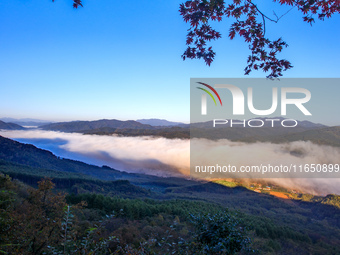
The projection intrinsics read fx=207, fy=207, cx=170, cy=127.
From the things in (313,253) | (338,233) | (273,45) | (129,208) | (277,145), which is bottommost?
(338,233)

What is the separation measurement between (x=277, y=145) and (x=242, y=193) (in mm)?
61367

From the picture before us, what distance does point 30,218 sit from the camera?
13.9 feet

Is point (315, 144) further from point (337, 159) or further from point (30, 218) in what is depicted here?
point (30, 218)

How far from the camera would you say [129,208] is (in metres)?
26.1

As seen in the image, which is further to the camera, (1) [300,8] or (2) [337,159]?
(2) [337,159]

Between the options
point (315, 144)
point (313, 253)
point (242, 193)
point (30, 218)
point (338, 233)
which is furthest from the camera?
point (242, 193)

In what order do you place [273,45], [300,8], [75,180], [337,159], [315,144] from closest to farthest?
[300,8]
[273,45]
[337,159]
[315,144]
[75,180]

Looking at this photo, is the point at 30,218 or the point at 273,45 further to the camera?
the point at 30,218

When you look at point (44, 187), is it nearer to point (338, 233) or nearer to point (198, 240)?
point (198, 240)

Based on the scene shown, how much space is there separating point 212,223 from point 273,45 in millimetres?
3732

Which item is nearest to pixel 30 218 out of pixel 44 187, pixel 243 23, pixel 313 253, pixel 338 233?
pixel 44 187

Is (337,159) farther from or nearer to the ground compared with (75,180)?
farther from the ground

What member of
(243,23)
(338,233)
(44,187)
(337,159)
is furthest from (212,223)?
(338,233)

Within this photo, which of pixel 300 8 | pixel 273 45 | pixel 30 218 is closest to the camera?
pixel 300 8
